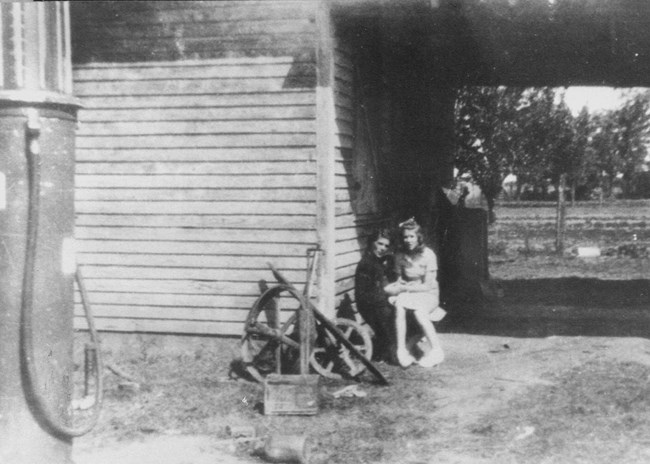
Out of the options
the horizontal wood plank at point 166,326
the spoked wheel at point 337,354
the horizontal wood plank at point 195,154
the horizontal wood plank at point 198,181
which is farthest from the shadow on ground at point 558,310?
the horizontal wood plank at point 195,154

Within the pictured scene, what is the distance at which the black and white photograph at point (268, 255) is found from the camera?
14.3 ft

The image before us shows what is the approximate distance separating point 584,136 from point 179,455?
61.3ft

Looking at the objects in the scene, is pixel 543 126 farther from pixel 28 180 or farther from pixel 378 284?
pixel 28 180

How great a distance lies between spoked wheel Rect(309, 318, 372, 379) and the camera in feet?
26.2

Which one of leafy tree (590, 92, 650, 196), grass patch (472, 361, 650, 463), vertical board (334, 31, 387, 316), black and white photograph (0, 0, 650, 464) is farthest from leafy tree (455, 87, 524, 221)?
grass patch (472, 361, 650, 463)

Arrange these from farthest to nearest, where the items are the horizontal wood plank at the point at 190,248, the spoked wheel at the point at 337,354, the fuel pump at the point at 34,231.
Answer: the horizontal wood plank at the point at 190,248
the spoked wheel at the point at 337,354
the fuel pump at the point at 34,231

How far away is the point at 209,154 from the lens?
8625mm

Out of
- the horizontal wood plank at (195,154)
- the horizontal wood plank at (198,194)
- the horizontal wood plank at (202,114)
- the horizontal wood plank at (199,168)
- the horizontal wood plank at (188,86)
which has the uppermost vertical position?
the horizontal wood plank at (188,86)

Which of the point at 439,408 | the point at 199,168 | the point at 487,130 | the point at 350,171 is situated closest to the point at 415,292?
the point at 350,171

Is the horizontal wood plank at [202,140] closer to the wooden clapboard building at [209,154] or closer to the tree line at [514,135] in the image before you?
the wooden clapboard building at [209,154]

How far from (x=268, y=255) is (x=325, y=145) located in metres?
1.24

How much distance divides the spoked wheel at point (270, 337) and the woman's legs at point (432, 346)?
4.15 feet

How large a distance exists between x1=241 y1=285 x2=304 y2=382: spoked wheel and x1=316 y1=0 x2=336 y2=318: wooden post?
0.46 m

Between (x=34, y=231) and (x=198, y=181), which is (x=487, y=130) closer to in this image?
(x=198, y=181)
